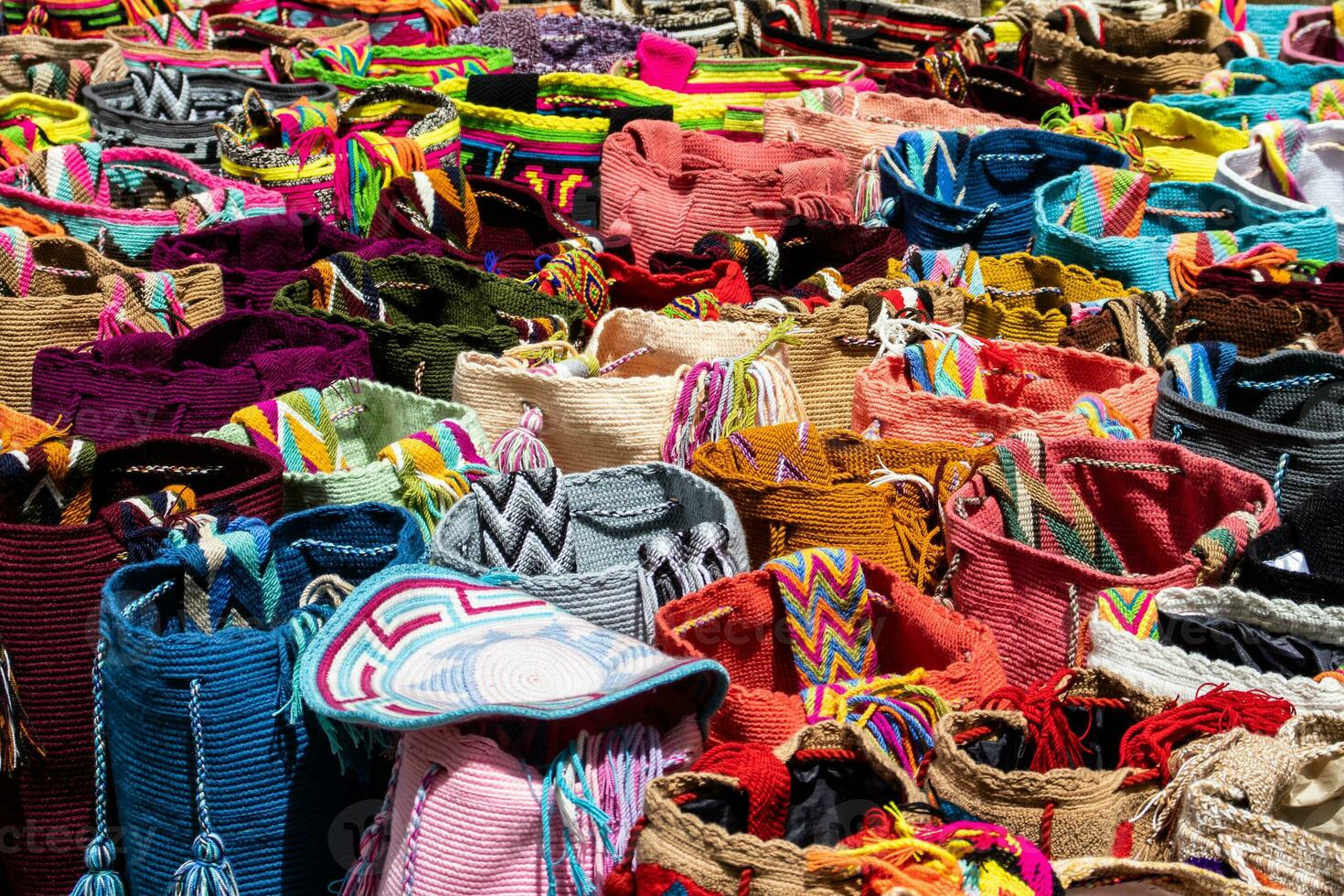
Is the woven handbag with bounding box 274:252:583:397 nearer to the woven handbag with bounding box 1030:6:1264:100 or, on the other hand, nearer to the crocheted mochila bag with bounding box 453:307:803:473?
the crocheted mochila bag with bounding box 453:307:803:473

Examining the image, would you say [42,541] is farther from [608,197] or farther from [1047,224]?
[1047,224]

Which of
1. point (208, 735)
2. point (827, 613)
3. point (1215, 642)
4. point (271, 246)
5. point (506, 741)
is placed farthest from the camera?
point (271, 246)

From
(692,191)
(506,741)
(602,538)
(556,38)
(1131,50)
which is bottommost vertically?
(602,538)

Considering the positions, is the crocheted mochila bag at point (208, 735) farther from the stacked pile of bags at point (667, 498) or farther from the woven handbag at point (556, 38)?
the woven handbag at point (556, 38)

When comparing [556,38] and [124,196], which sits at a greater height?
[556,38]

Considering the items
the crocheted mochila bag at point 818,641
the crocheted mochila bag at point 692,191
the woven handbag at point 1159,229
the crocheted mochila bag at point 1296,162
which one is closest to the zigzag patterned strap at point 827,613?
the crocheted mochila bag at point 818,641

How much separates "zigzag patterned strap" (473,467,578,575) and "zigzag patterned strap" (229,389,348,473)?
0.35 metres

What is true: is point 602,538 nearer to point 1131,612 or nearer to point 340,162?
point 1131,612

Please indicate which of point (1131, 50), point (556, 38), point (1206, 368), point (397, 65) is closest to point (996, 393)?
point (1206, 368)

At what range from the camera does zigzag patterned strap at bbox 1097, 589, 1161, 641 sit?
5.40 ft

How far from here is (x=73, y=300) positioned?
2424mm

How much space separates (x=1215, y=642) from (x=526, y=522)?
903 mm

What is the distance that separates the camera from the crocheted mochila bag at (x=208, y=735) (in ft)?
4.84

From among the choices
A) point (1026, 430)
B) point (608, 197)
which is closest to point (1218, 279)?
point (1026, 430)
